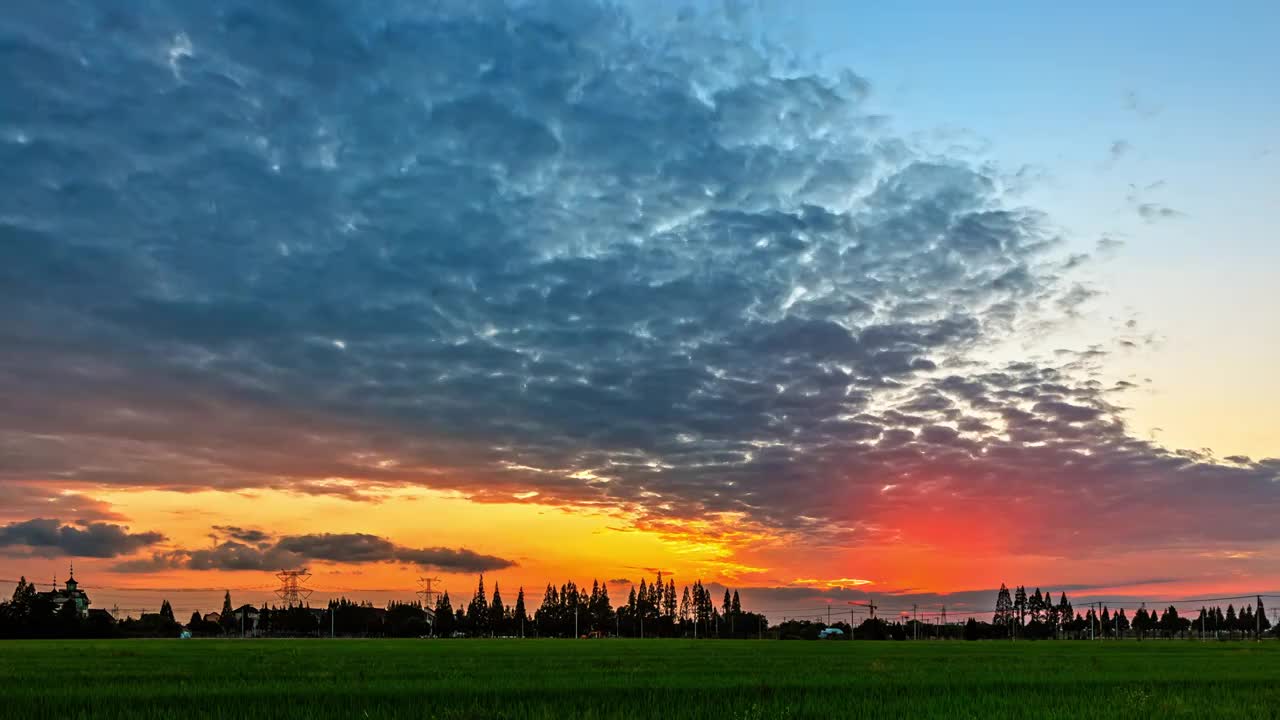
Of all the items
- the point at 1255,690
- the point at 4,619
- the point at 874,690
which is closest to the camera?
the point at 874,690

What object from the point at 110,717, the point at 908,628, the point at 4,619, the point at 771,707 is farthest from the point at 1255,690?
the point at 908,628

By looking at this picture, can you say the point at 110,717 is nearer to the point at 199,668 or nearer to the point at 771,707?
the point at 771,707

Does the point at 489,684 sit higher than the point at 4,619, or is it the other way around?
the point at 489,684

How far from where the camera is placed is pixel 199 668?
31000mm

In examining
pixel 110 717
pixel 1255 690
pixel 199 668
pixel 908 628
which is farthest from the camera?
pixel 908 628

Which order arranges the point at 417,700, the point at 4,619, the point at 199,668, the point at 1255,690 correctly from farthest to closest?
the point at 4,619 < the point at 199,668 < the point at 1255,690 < the point at 417,700

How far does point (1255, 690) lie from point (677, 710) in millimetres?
17441

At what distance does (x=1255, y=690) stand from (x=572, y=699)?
728 inches

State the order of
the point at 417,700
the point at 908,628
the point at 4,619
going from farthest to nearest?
the point at 908,628 → the point at 4,619 → the point at 417,700

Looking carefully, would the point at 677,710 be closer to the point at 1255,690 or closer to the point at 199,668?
the point at 1255,690

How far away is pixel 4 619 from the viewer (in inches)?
5458

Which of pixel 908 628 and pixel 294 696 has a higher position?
pixel 294 696

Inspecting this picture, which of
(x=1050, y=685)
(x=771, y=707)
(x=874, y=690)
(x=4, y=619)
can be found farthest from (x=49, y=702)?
(x=4, y=619)

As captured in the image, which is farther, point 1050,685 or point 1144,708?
point 1050,685
